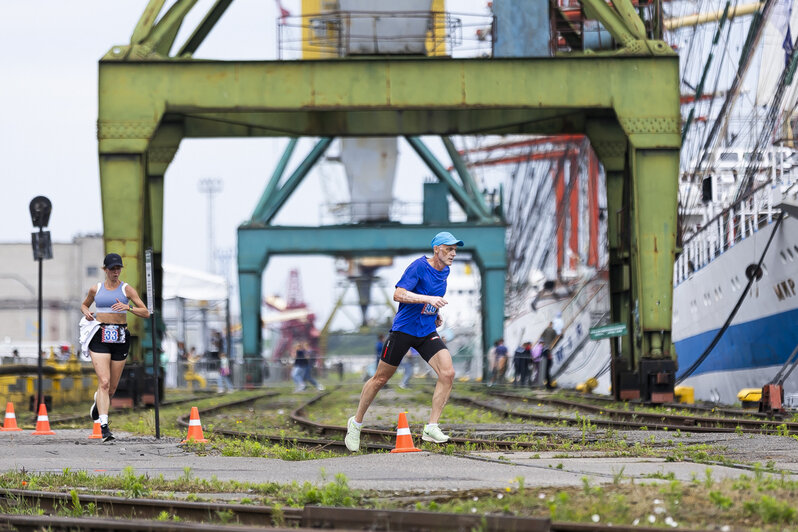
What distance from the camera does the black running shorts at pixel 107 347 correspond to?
38.4ft

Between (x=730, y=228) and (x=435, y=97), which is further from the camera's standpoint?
(x=730, y=228)

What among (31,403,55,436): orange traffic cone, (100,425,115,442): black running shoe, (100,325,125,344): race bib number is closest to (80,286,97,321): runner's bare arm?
(100,325,125,344): race bib number

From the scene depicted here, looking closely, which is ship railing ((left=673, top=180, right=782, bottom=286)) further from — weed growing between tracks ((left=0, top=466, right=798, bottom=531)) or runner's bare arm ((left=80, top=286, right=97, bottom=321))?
weed growing between tracks ((left=0, top=466, right=798, bottom=531))

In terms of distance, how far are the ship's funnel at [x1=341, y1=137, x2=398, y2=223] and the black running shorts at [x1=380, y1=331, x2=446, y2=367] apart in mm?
36868

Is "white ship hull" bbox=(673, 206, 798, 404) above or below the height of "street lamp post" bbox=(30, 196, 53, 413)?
below

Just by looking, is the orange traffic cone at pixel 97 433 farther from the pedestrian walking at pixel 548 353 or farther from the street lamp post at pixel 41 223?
the pedestrian walking at pixel 548 353

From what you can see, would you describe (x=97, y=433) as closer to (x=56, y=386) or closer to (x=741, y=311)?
(x=56, y=386)

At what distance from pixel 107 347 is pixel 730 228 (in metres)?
21.2

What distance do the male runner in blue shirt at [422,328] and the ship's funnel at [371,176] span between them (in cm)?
3688

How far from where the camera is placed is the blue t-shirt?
949cm

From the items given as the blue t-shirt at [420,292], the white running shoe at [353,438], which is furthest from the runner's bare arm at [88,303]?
the blue t-shirt at [420,292]

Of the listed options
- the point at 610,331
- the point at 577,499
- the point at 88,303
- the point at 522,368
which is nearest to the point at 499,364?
the point at 522,368

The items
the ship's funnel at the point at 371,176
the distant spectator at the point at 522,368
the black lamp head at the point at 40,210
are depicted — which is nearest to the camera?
the black lamp head at the point at 40,210

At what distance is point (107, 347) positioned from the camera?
11.8 meters
